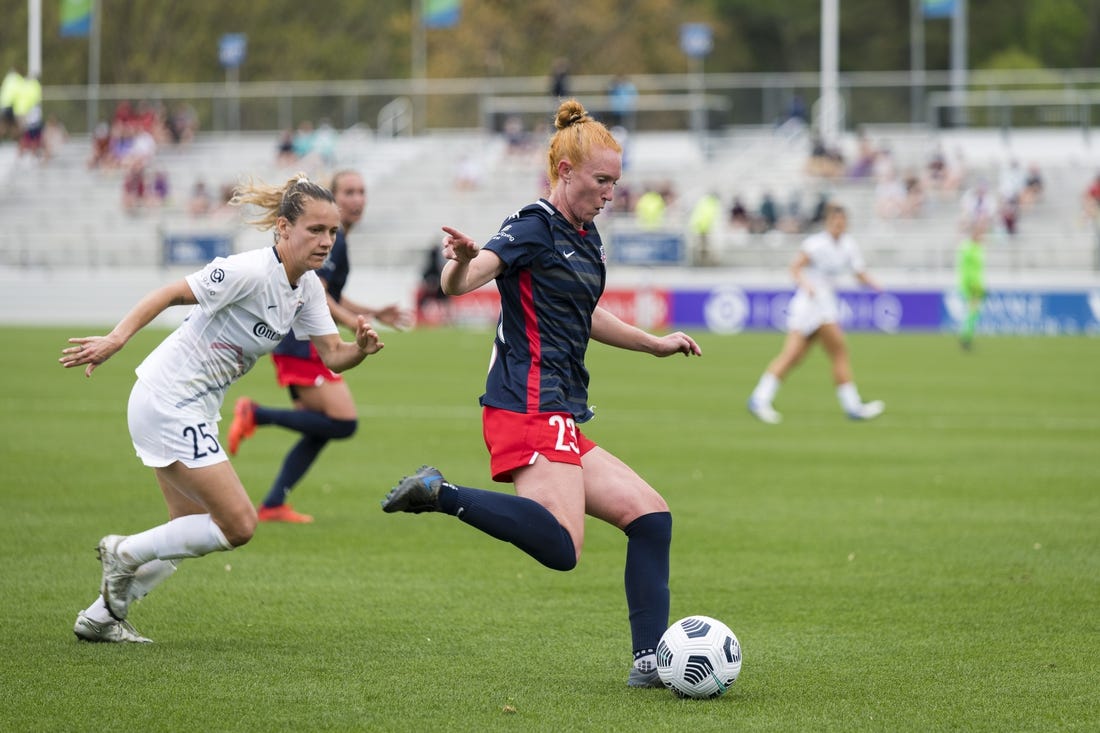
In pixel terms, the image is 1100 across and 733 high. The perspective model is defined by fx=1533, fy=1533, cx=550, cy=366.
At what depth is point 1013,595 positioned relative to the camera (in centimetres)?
788

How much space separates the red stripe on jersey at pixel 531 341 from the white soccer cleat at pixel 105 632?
214cm

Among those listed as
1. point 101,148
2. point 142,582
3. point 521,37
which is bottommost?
point 142,582

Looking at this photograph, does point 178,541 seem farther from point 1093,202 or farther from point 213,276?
point 1093,202

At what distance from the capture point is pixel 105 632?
6629mm

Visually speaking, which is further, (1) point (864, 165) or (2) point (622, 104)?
(2) point (622, 104)

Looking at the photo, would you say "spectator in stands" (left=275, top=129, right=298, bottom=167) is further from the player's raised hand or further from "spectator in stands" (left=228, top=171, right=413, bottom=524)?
the player's raised hand

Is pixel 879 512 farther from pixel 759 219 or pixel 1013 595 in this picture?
pixel 759 219

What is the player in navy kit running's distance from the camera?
5.78m

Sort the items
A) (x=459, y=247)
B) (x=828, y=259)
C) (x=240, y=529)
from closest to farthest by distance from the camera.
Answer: (x=459, y=247) → (x=240, y=529) → (x=828, y=259)

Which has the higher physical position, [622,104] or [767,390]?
[622,104]

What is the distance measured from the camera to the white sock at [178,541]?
6.50 m

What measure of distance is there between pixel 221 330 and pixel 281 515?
3872 millimetres

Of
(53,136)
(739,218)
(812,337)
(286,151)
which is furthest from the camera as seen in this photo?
(53,136)

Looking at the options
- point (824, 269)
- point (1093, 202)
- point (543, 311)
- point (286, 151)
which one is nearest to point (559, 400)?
point (543, 311)
